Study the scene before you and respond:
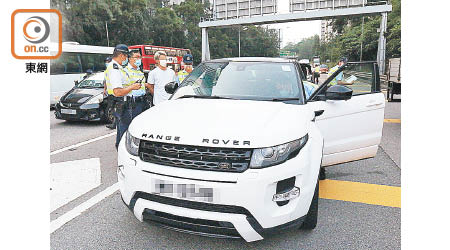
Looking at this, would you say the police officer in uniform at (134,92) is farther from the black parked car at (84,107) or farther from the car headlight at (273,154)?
the black parked car at (84,107)

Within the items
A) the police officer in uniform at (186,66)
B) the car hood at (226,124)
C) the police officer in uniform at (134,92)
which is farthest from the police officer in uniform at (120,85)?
the police officer in uniform at (186,66)

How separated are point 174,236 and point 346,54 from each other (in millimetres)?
43058

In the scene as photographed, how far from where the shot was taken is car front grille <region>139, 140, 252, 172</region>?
8.39 ft

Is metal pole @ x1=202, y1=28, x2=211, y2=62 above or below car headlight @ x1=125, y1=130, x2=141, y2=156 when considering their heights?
above

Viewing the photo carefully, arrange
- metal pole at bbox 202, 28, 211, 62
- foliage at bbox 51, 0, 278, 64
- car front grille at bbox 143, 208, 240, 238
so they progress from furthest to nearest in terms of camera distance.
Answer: metal pole at bbox 202, 28, 211, 62, foliage at bbox 51, 0, 278, 64, car front grille at bbox 143, 208, 240, 238

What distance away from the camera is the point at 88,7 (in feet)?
89.8

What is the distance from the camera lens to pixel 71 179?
4.79 m

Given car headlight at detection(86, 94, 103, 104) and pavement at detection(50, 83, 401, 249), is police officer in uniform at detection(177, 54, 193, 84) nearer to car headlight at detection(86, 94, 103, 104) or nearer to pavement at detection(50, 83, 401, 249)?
car headlight at detection(86, 94, 103, 104)

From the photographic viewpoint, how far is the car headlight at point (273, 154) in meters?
2.57

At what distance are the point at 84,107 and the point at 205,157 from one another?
25.1 ft

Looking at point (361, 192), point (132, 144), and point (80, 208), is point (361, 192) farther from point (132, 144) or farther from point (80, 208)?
point (80, 208)

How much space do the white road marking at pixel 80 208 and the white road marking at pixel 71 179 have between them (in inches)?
8.8

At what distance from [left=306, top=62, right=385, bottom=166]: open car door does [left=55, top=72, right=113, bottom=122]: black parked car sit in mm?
6621

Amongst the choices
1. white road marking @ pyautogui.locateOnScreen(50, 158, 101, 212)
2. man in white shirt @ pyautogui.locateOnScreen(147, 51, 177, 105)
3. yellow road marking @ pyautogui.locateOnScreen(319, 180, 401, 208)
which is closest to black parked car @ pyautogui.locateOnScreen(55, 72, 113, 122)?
man in white shirt @ pyautogui.locateOnScreen(147, 51, 177, 105)
